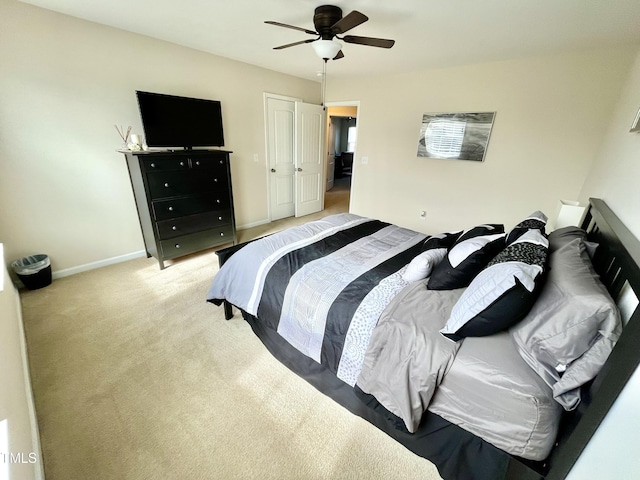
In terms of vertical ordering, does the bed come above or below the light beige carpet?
above

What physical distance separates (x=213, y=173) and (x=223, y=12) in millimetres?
1544

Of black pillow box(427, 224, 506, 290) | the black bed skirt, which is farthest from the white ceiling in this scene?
the black bed skirt

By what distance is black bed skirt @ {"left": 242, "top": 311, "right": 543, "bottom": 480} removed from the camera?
103 centimetres

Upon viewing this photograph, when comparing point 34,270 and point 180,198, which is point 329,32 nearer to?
point 180,198

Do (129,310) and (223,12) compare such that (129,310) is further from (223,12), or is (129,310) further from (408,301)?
(223,12)

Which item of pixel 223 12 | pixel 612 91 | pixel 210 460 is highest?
pixel 223 12

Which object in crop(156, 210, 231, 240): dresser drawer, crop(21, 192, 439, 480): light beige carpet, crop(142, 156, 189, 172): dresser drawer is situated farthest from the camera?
crop(156, 210, 231, 240): dresser drawer

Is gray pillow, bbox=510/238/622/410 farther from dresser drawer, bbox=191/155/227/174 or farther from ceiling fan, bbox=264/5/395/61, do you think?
dresser drawer, bbox=191/155/227/174

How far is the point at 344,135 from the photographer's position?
923 cm

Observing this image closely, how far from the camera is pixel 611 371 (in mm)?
734

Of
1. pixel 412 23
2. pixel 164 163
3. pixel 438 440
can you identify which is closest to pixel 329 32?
pixel 412 23

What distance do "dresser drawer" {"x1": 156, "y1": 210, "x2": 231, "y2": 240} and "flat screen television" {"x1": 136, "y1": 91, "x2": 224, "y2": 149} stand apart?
838 mm

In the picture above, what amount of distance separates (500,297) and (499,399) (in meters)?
0.38

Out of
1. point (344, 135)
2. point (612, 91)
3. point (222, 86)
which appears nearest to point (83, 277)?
point (222, 86)
